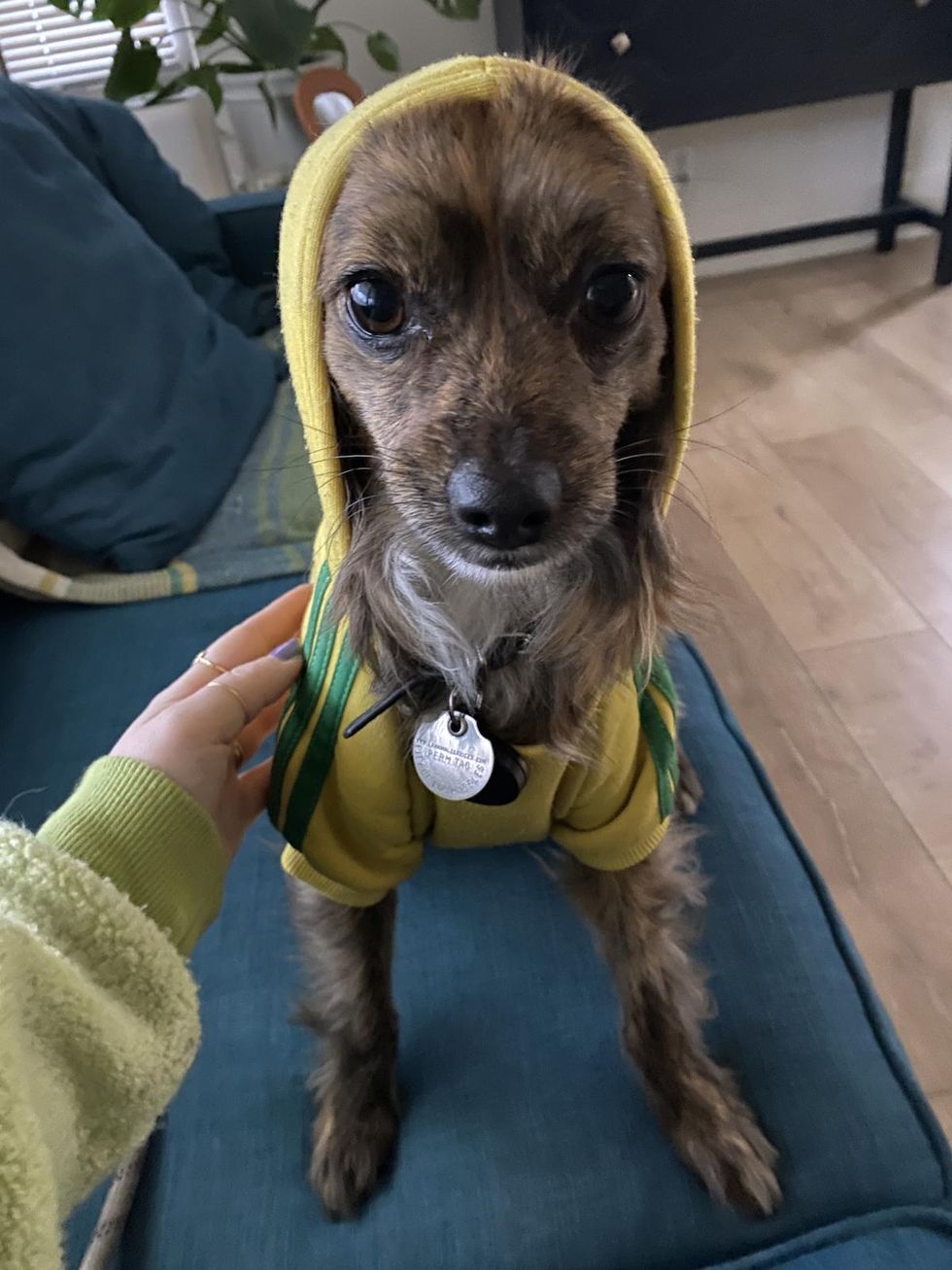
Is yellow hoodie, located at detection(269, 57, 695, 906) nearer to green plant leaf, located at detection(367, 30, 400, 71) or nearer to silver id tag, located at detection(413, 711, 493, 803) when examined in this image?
silver id tag, located at detection(413, 711, 493, 803)

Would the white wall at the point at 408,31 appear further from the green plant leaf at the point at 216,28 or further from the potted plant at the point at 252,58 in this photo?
the green plant leaf at the point at 216,28

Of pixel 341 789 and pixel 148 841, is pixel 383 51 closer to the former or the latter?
pixel 341 789

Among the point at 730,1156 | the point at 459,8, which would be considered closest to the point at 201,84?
the point at 459,8

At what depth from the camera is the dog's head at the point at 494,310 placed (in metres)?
0.71

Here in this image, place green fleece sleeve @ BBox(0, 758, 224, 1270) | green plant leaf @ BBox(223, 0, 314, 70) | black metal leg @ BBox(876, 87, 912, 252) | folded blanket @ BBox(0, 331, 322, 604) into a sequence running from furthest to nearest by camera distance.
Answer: black metal leg @ BBox(876, 87, 912, 252)
green plant leaf @ BBox(223, 0, 314, 70)
folded blanket @ BBox(0, 331, 322, 604)
green fleece sleeve @ BBox(0, 758, 224, 1270)

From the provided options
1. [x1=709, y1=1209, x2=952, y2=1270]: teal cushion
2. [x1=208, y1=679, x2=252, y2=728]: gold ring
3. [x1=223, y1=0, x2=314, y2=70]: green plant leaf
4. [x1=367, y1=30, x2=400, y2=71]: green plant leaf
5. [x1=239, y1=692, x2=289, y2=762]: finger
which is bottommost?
[x1=709, y1=1209, x2=952, y2=1270]: teal cushion

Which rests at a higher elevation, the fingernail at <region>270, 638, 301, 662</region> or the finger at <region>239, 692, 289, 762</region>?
the fingernail at <region>270, 638, 301, 662</region>

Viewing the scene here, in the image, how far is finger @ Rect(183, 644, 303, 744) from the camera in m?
0.84

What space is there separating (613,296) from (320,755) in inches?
17.8

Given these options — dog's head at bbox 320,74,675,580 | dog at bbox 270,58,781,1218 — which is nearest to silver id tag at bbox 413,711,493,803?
dog at bbox 270,58,781,1218

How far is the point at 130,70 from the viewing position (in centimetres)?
237

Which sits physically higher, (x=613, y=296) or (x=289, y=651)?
(x=613, y=296)

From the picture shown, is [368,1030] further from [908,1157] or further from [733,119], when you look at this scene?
[733,119]

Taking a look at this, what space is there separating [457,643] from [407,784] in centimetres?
13
